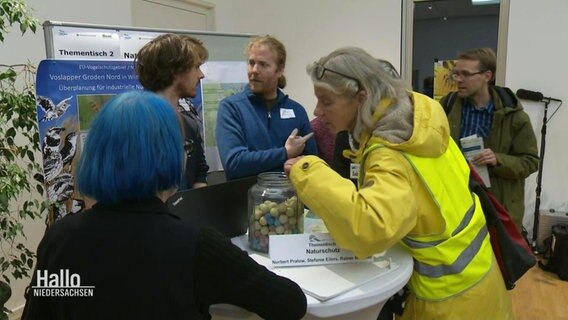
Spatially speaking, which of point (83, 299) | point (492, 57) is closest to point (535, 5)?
point (492, 57)

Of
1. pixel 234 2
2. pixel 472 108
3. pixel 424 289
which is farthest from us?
pixel 234 2

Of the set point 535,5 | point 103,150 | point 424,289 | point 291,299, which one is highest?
point 535,5

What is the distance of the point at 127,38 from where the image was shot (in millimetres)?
2443

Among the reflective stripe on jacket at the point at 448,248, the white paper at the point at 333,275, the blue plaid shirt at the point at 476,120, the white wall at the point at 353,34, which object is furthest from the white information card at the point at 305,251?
the white wall at the point at 353,34

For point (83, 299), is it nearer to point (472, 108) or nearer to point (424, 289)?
point (424, 289)

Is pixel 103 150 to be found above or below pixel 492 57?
below

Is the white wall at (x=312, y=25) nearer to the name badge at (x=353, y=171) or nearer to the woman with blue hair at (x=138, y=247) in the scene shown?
the name badge at (x=353, y=171)

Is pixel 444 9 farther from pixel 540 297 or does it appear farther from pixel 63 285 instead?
pixel 63 285

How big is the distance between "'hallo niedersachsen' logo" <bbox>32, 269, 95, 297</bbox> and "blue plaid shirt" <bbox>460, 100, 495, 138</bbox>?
2129 mm

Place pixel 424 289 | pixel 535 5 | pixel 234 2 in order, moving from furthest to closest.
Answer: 1. pixel 234 2
2. pixel 535 5
3. pixel 424 289

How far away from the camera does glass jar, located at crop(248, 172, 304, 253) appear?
46.3 inches

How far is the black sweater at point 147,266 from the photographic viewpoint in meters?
0.78

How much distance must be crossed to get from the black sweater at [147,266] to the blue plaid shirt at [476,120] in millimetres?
1929

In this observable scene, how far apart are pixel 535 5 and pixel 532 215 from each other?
1825 millimetres
